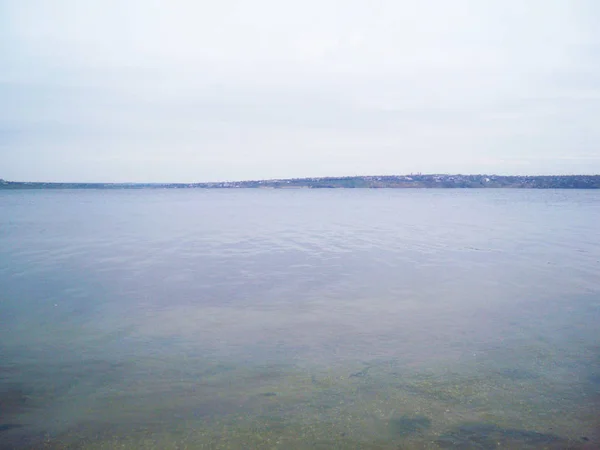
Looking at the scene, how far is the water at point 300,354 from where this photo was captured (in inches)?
247

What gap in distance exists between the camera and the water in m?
6.27

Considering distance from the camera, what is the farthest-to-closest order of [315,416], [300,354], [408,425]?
[300,354] < [315,416] < [408,425]

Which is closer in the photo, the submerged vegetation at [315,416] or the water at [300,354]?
the submerged vegetation at [315,416]

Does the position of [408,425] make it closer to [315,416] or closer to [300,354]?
[315,416]

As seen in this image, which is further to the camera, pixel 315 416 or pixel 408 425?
pixel 315 416

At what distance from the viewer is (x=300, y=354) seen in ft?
29.3

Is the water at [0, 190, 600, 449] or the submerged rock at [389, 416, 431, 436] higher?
the water at [0, 190, 600, 449]

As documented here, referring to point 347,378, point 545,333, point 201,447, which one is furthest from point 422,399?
A: point 545,333

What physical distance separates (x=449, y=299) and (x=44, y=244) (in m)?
24.8

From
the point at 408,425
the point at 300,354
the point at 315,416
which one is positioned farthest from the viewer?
the point at 300,354

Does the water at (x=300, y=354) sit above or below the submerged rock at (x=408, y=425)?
above

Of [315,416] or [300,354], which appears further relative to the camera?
[300,354]

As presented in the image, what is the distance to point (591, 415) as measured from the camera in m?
6.46

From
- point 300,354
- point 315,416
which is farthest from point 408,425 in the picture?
point 300,354
